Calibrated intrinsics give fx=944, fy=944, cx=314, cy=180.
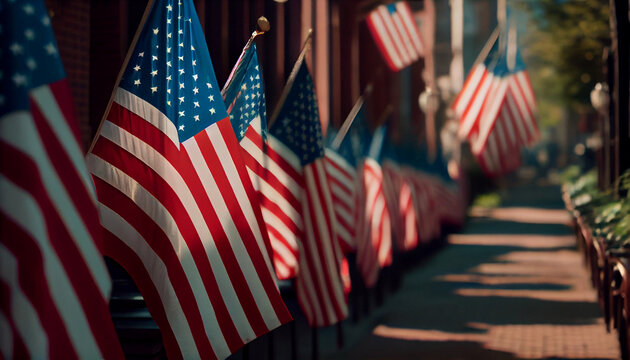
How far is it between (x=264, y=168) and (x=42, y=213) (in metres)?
4.19

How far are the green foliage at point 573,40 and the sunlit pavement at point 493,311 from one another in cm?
482

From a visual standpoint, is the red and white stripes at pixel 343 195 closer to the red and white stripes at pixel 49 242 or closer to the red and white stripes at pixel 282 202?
the red and white stripes at pixel 282 202

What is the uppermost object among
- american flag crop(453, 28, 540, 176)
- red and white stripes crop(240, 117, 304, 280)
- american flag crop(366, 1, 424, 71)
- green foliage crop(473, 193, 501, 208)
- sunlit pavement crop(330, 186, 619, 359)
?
american flag crop(366, 1, 424, 71)

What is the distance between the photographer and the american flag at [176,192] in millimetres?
5305

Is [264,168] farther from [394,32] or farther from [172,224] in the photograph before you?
[394,32]

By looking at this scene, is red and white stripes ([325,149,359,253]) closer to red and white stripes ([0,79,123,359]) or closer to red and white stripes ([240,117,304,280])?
red and white stripes ([240,117,304,280])

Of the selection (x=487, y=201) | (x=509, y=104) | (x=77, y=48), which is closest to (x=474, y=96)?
(x=509, y=104)

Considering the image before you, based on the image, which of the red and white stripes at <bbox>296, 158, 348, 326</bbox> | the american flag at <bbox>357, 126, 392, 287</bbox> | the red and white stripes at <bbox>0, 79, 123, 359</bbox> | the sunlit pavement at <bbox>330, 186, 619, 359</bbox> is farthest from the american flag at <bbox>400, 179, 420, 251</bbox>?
the red and white stripes at <bbox>0, 79, 123, 359</bbox>

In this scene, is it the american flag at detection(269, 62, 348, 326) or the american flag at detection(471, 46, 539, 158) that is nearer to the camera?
the american flag at detection(269, 62, 348, 326)

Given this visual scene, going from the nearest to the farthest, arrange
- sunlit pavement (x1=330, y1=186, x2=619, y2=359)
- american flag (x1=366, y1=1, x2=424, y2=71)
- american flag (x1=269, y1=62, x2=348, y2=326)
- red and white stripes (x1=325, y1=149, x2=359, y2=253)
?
american flag (x1=269, y1=62, x2=348, y2=326), sunlit pavement (x1=330, y1=186, x2=619, y2=359), red and white stripes (x1=325, y1=149, x2=359, y2=253), american flag (x1=366, y1=1, x2=424, y2=71)

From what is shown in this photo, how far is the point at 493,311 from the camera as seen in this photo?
1247 cm

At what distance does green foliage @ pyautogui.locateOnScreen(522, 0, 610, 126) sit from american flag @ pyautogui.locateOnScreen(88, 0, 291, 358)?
17.5 meters

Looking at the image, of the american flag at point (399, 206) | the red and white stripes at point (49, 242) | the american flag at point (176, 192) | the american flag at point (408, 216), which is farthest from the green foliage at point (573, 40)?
the red and white stripes at point (49, 242)

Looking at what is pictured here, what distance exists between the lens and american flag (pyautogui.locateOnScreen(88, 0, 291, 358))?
5305mm
